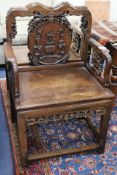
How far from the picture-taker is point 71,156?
5.65ft

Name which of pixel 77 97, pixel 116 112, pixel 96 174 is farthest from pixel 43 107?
pixel 116 112

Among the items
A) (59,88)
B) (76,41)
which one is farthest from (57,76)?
(76,41)

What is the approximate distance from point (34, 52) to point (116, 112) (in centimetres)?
98

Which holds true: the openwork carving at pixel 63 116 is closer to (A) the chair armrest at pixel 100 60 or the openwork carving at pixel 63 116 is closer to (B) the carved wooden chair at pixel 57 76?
(B) the carved wooden chair at pixel 57 76

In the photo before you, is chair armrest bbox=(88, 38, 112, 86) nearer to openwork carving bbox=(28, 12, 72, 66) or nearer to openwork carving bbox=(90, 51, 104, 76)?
openwork carving bbox=(90, 51, 104, 76)

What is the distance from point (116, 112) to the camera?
2223 millimetres

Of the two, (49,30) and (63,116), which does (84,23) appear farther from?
(63,116)

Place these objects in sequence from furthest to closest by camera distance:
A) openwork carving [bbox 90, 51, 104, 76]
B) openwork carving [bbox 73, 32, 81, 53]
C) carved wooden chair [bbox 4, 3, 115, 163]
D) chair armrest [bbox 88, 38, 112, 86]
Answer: openwork carving [bbox 73, 32, 81, 53] < openwork carving [bbox 90, 51, 104, 76] < chair armrest [bbox 88, 38, 112, 86] < carved wooden chair [bbox 4, 3, 115, 163]

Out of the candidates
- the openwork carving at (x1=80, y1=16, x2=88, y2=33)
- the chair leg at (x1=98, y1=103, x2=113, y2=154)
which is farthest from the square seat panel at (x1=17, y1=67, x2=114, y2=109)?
the openwork carving at (x1=80, y1=16, x2=88, y2=33)

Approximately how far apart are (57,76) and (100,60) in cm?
32

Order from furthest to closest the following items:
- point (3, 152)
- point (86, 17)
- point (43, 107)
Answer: point (86, 17) → point (3, 152) → point (43, 107)

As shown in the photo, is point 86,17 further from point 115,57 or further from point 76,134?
point 76,134

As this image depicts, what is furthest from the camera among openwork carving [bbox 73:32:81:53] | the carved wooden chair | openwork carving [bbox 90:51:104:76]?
openwork carving [bbox 73:32:81:53]

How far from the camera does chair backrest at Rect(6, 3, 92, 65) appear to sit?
1.60 metres
